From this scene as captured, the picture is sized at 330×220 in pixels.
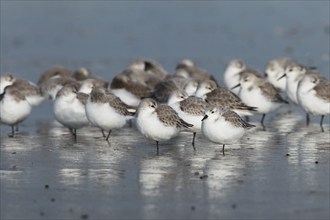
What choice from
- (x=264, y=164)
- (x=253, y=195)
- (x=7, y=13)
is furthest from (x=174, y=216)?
(x=7, y=13)

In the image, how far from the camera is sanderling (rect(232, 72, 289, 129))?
16266mm

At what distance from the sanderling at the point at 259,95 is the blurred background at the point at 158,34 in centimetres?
527

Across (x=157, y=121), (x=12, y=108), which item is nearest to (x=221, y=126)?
(x=157, y=121)

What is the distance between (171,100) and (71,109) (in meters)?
1.57

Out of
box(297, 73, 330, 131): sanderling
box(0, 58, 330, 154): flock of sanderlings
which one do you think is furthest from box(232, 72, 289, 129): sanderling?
box(297, 73, 330, 131): sanderling

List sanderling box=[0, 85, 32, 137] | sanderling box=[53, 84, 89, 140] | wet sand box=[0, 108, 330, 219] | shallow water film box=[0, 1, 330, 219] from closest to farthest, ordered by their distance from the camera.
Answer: wet sand box=[0, 108, 330, 219]
shallow water film box=[0, 1, 330, 219]
sanderling box=[53, 84, 89, 140]
sanderling box=[0, 85, 32, 137]

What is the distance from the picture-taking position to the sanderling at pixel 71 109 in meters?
14.4

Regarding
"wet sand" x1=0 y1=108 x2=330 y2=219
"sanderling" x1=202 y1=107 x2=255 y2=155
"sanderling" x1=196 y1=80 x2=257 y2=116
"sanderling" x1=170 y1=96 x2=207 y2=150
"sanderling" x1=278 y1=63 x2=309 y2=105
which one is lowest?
"wet sand" x1=0 y1=108 x2=330 y2=219

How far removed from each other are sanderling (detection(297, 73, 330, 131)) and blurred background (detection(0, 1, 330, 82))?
6.02 metres

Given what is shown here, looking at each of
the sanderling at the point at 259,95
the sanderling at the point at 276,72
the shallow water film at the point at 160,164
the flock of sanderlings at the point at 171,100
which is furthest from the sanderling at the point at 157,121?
the sanderling at the point at 276,72

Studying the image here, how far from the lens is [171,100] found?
48.2ft

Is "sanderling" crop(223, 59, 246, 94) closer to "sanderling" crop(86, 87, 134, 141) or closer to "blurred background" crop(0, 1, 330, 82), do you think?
"blurred background" crop(0, 1, 330, 82)

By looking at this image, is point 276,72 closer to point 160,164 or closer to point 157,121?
point 157,121

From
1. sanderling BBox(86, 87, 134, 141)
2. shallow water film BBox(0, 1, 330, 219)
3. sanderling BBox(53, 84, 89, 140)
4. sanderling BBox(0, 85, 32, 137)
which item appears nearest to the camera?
shallow water film BBox(0, 1, 330, 219)
